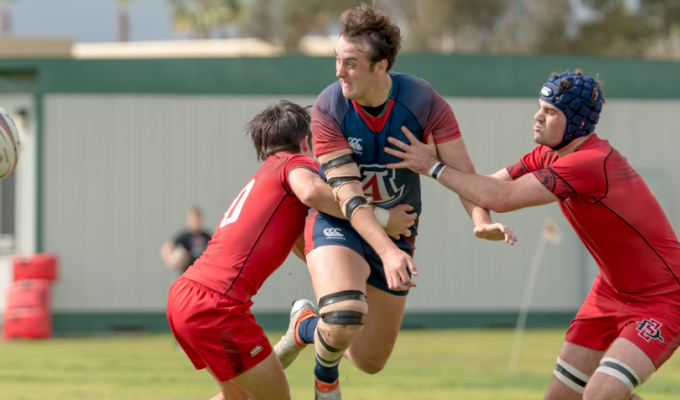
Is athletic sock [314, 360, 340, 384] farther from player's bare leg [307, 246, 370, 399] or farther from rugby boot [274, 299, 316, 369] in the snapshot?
rugby boot [274, 299, 316, 369]

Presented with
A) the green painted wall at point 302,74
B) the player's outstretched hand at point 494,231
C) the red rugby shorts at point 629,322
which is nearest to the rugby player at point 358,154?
the player's outstretched hand at point 494,231

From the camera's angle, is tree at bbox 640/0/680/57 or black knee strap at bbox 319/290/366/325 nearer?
black knee strap at bbox 319/290/366/325

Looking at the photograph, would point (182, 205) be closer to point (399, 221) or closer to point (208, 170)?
point (208, 170)

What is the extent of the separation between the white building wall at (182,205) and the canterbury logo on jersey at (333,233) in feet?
34.8

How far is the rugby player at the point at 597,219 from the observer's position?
471 centimetres

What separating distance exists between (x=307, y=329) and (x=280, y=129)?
142 centimetres

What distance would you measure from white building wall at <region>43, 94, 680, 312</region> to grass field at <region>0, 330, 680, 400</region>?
111cm

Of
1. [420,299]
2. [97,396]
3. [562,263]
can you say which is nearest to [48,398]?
[97,396]

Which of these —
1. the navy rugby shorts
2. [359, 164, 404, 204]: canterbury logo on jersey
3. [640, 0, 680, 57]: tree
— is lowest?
the navy rugby shorts

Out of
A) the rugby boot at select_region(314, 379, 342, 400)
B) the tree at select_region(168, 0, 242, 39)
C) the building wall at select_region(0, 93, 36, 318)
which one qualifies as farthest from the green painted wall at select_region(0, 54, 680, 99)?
the tree at select_region(168, 0, 242, 39)

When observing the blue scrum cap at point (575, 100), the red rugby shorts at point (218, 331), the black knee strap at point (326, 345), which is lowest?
the black knee strap at point (326, 345)

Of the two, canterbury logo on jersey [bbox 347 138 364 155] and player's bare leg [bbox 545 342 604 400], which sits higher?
canterbury logo on jersey [bbox 347 138 364 155]

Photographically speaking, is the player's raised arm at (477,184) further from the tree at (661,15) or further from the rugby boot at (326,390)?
the tree at (661,15)

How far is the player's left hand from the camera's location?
16.3 ft
